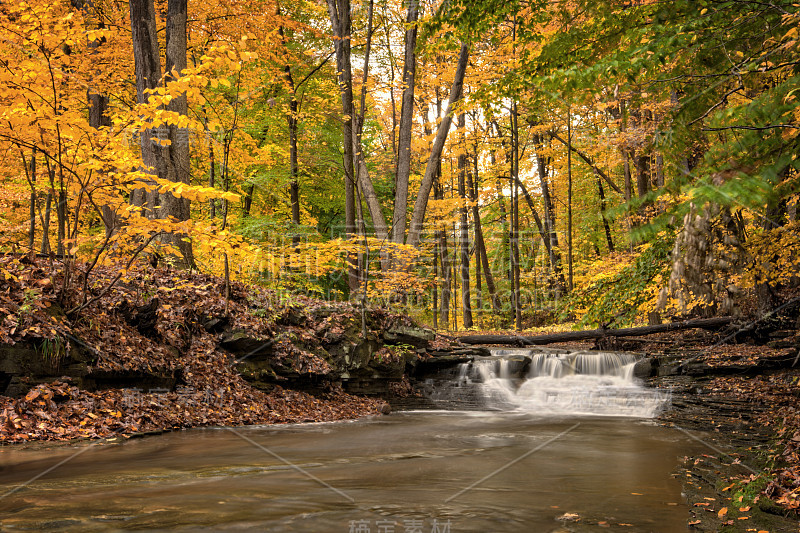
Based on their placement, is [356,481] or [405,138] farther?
[405,138]

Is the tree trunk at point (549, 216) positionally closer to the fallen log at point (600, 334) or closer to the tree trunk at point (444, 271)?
the tree trunk at point (444, 271)

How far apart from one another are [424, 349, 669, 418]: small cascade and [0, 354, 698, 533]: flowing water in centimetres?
293

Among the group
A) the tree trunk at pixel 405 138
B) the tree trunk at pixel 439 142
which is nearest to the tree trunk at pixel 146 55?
the tree trunk at pixel 405 138

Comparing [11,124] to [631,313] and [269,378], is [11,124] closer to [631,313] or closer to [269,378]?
[269,378]

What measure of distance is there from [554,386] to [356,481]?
899 centimetres

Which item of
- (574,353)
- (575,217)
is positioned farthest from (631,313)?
(575,217)

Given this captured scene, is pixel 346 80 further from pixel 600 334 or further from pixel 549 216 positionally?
pixel 549 216

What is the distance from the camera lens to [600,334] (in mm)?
15469

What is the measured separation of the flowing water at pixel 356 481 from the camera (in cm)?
352

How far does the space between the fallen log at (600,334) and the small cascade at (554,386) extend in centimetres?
168

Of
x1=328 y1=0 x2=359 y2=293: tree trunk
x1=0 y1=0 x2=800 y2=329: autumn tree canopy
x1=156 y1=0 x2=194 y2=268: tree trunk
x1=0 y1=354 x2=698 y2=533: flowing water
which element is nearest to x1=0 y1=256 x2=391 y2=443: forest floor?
x1=0 y1=0 x2=800 y2=329: autumn tree canopy

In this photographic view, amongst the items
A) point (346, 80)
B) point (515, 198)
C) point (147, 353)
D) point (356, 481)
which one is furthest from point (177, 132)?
point (515, 198)

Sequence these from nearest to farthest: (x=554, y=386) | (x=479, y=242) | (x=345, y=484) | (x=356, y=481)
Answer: (x=345, y=484) → (x=356, y=481) → (x=554, y=386) → (x=479, y=242)

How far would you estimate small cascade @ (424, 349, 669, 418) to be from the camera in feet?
37.2
